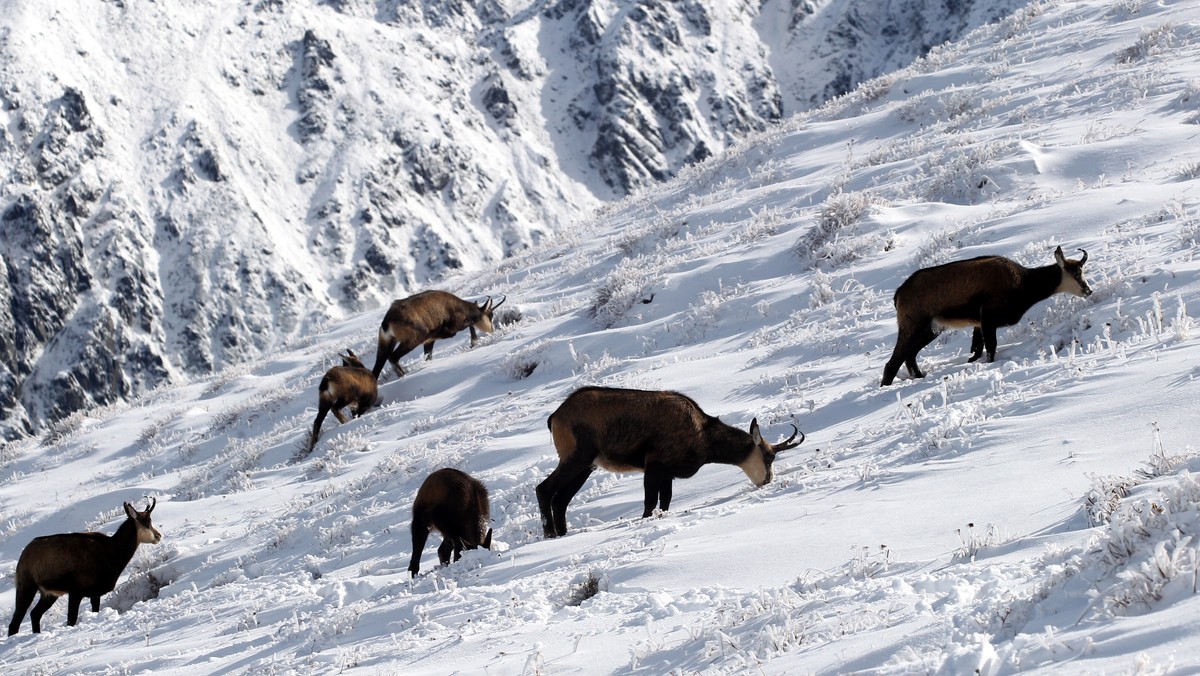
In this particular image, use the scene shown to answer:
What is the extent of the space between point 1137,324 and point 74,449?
68.6 ft

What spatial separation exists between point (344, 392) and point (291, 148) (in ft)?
325

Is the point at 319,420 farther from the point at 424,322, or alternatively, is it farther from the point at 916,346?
the point at 916,346

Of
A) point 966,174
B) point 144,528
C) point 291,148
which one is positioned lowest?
point 144,528

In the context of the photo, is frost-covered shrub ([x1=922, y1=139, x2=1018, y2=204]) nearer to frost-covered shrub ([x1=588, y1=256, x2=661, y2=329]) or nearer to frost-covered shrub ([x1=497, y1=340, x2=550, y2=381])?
frost-covered shrub ([x1=588, y1=256, x2=661, y2=329])

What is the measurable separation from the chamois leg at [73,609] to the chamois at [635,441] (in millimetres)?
6354

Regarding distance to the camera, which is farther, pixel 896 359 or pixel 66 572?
pixel 66 572

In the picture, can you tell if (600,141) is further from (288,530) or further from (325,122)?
(288,530)

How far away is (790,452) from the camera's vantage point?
9320 mm

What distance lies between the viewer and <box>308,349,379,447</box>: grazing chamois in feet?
55.3

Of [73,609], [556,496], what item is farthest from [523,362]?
[556,496]

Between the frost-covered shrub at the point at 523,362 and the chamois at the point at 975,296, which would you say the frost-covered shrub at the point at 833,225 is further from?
the chamois at the point at 975,296

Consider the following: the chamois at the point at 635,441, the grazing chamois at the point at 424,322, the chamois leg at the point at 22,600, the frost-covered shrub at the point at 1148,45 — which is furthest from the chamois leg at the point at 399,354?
the frost-covered shrub at the point at 1148,45

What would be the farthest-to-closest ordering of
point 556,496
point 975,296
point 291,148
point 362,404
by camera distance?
point 291,148
point 362,404
point 975,296
point 556,496

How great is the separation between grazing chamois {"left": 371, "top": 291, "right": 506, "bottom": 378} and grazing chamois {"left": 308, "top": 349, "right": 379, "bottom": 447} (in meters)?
0.58
